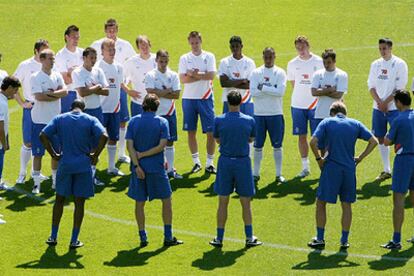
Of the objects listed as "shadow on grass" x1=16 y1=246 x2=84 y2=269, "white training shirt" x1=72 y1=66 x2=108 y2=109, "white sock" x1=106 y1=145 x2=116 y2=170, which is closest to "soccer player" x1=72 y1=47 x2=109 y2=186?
"white training shirt" x1=72 y1=66 x2=108 y2=109

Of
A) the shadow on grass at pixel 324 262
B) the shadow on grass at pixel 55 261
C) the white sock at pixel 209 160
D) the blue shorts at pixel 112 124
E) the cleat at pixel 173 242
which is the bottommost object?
the shadow on grass at pixel 55 261

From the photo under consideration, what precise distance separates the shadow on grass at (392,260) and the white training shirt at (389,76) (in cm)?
441

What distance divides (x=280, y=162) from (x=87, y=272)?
5.78 m

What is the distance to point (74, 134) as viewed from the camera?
16578 millimetres

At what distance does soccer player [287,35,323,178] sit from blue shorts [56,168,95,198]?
5.30 metres

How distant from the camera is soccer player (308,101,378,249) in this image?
53.8ft

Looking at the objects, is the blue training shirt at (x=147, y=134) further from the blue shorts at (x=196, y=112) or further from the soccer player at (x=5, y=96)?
the blue shorts at (x=196, y=112)

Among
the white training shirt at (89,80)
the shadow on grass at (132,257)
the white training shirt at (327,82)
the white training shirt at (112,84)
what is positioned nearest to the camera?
the shadow on grass at (132,257)

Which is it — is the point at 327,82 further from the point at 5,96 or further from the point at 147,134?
the point at 5,96

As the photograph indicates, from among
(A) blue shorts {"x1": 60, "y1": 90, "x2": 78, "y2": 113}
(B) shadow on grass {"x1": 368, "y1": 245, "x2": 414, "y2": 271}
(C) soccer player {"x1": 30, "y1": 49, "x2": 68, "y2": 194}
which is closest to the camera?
(B) shadow on grass {"x1": 368, "y1": 245, "x2": 414, "y2": 271}

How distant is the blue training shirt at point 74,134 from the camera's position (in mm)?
16578

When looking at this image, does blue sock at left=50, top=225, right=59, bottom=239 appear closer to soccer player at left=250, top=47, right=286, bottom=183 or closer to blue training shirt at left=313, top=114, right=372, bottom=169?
blue training shirt at left=313, top=114, right=372, bottom=169

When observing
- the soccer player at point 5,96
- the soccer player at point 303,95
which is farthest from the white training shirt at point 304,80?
the soccer player at point 5,96

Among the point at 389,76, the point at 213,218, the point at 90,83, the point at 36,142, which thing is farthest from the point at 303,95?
the point at 36,142
